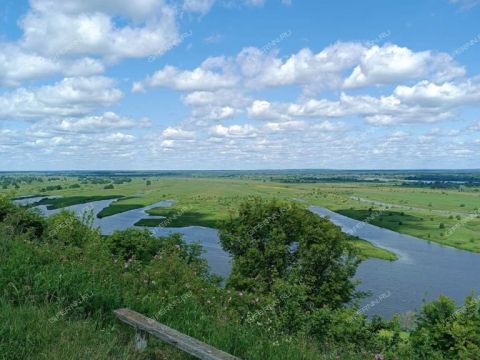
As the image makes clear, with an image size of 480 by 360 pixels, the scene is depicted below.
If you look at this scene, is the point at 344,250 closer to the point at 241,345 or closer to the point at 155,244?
the point at 155,244

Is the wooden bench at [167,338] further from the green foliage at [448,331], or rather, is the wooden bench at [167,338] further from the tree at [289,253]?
the tree at [289,253]

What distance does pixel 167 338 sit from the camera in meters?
5.59

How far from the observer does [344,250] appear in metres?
34.5

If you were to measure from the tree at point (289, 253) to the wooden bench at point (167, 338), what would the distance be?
2413cm

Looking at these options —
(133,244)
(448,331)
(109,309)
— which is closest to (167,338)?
(109,309)

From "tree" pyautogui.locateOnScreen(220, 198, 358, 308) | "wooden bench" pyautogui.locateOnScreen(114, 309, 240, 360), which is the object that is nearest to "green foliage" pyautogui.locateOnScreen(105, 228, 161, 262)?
"tree" pyautogui.locateOnScreen(220, 198, 358, 308)

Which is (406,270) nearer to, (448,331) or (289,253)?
(289,253)

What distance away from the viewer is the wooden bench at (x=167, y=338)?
5.18m

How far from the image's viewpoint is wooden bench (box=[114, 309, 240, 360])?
5176 millimetres

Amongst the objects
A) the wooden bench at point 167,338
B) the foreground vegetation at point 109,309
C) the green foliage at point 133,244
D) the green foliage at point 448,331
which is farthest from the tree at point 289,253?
the wooden bench at point 167,338

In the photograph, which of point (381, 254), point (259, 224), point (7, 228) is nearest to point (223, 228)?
point (259, 224)

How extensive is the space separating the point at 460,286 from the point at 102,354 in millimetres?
58293

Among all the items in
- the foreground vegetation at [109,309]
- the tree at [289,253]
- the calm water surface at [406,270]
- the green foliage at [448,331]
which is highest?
the foreground vegetation at [109,309]

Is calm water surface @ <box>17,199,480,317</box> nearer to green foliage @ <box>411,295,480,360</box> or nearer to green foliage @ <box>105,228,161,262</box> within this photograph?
green foliage @ <box>105,228,161,262</box>
